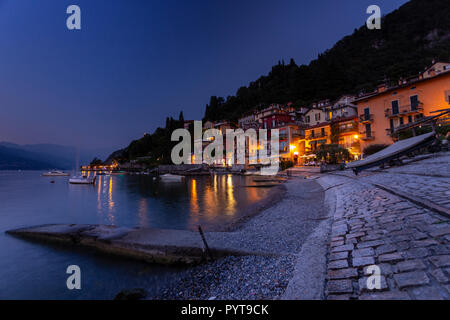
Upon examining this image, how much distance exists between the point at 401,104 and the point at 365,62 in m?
55.7

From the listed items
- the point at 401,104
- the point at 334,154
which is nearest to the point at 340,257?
the point at 334,154

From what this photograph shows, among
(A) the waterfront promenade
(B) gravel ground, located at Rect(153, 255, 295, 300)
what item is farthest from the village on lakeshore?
(B) gravel ground, located at Rect(153, 255, 295, 300)

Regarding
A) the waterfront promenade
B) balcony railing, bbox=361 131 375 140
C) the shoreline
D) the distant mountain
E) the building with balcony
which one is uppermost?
the distant mountain

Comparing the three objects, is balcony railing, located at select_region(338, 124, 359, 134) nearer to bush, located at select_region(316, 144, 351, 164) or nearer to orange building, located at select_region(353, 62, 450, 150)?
orange building, located at select_region(353, 62, 450, 150)

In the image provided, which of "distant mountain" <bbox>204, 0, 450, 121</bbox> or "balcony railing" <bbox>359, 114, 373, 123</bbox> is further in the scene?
"distant mountain" <bbox>204, 0, 450, 121</bbox>

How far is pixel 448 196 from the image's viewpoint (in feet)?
16.9

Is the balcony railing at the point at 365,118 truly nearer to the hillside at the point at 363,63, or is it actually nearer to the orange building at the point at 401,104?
the orange building at the point at 401,104

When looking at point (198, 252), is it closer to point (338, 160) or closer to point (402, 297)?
point (402, 297)

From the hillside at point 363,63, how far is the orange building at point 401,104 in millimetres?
23863

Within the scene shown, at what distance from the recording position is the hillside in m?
60.2

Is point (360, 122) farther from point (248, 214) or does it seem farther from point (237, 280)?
point (237, 280)

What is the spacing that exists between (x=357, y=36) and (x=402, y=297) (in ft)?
413

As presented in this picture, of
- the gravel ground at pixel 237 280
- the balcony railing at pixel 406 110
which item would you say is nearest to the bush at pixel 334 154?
the balcony railing at pixel 406 110

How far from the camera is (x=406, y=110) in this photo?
2764 centimetres
